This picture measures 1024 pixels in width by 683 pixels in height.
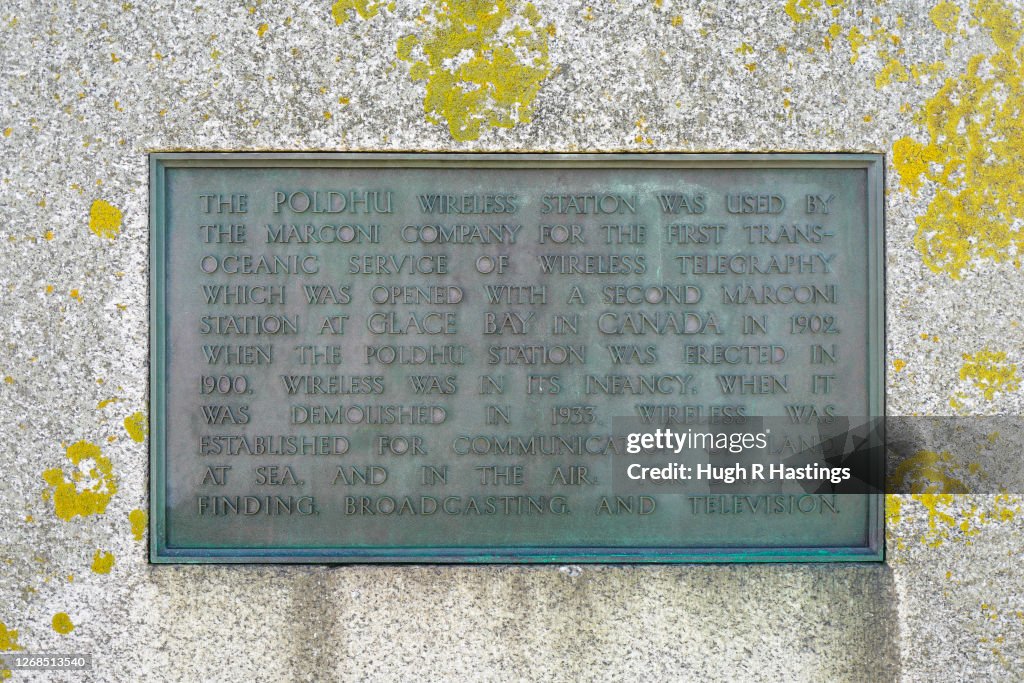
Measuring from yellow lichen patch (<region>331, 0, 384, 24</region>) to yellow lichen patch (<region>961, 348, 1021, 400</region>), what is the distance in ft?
9.00

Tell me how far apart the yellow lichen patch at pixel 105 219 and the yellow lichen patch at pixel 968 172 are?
3.12 metres

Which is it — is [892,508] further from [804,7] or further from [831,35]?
[804,7]

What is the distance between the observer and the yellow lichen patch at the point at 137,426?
9.13 feet

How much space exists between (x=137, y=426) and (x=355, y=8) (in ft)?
6.14

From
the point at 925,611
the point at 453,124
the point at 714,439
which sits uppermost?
the point at 453,124

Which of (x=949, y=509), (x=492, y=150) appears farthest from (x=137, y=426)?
(x=949, y=509)

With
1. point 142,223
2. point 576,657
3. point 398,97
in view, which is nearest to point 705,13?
point 398,97

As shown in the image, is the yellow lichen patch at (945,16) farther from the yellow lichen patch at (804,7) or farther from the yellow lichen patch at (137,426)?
the yellow lichen patch at (137,426)

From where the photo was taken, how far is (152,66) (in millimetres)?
2818

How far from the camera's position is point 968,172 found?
112 inches

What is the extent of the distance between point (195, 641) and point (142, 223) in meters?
1.66

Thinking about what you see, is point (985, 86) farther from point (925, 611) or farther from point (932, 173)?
point (925, 611)

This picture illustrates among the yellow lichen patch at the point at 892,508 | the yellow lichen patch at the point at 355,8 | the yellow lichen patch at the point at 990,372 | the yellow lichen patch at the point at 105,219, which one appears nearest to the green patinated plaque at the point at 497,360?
the yellow lichen patch at the point at 892,508

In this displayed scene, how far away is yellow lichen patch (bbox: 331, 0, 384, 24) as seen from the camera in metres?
2.81
